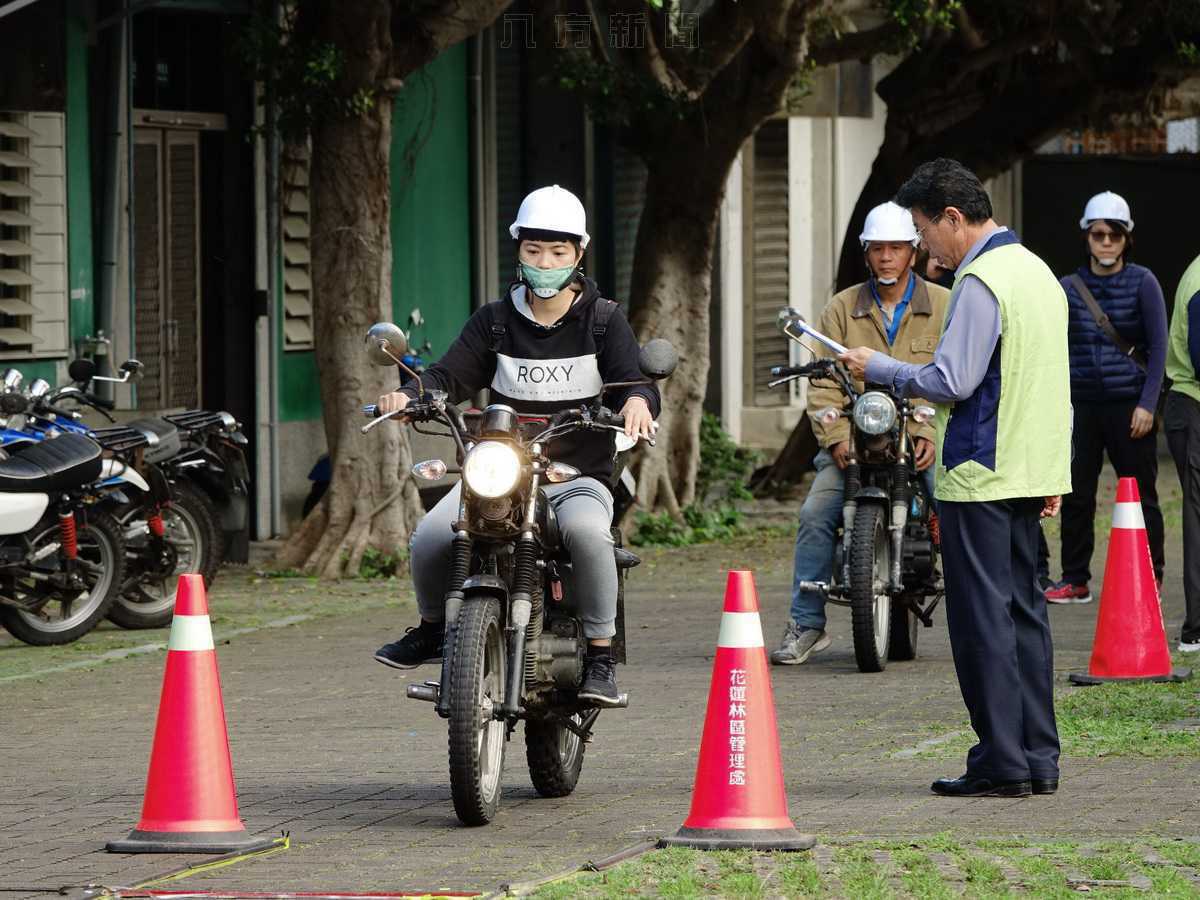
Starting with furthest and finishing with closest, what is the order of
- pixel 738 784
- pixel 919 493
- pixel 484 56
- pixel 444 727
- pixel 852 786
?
1. pixel 484 56
2. pixel 919 493
3. pixel 444 727
4. pixel 852 786
5. pixel 738 784

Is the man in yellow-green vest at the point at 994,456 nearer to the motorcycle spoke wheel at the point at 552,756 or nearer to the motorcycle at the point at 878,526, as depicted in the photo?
the motorcycle spoke wheel at the point at 552,756

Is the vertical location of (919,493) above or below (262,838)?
above

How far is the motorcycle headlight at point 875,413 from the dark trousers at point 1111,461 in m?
2.22

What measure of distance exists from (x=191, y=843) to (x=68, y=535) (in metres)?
5.23

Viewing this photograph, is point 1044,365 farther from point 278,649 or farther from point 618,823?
point 278,649

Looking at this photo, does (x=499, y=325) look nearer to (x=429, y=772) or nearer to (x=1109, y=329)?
(x=429, y=772)

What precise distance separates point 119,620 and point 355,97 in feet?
12.2

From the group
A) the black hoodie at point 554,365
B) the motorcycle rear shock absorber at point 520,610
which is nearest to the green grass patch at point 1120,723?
the black hoodie at point 554,365

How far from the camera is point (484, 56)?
18.7 metres

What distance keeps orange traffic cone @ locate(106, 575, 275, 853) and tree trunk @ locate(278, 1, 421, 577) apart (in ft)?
25.3

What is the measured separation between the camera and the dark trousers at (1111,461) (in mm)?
12273

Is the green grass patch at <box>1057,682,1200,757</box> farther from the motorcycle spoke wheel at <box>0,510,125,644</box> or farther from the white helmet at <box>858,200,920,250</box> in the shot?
the motorcycle spoke wheel at <box>0,510,125,644</box>

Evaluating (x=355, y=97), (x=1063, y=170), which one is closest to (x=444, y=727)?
(x=355, y=97)

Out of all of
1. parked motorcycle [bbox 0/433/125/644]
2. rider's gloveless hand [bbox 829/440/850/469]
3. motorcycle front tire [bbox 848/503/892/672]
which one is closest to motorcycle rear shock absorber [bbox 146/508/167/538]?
parked motorcycle [bbox 0/433/125/644]
